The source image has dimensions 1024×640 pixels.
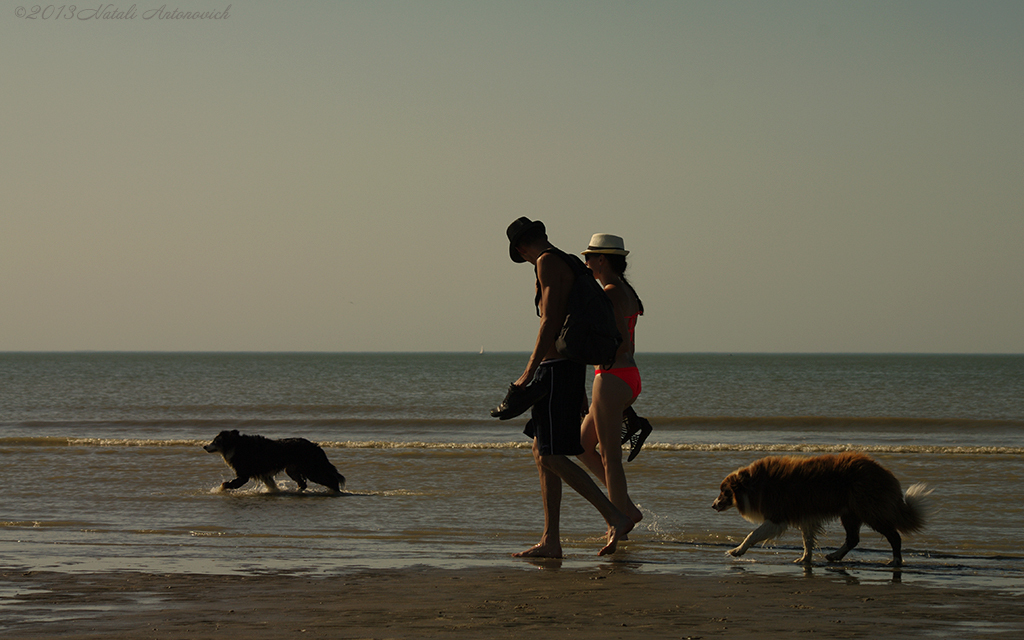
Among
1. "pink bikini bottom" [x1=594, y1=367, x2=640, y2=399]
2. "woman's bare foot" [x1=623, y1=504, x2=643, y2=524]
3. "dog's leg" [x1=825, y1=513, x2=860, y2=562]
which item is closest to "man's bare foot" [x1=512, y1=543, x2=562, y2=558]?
"woman's bare foot" [x1=623, y1=504, x2=643, y2=524]

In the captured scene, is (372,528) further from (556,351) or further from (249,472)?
(249,472)

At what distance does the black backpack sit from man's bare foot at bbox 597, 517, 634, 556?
0.91 meters

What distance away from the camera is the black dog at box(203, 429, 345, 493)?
995 centimetres

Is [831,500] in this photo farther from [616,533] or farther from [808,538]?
[616,533]

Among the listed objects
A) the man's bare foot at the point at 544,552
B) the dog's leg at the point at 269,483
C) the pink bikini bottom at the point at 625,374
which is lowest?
the dog's leg at the point at 269,483

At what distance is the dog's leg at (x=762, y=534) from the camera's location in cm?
577

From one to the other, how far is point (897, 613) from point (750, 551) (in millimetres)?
2113

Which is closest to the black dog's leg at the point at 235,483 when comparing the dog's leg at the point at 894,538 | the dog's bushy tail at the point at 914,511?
the dog's leg at the point at 894,538

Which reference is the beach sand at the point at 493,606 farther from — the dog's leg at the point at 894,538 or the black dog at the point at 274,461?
the black dog at the point at 274,461

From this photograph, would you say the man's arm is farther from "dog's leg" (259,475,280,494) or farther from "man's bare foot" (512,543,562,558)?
"dog's leg" (259,475,280,494)

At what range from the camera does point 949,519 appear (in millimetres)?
7727

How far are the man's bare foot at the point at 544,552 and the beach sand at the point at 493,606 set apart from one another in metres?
0.36

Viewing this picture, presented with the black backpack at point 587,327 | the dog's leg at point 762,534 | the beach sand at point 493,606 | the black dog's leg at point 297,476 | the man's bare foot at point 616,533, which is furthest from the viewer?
the black dog's leg at point 297,476

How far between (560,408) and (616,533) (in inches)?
31.2
